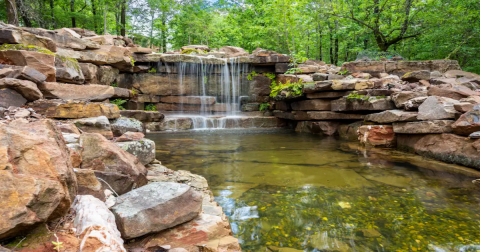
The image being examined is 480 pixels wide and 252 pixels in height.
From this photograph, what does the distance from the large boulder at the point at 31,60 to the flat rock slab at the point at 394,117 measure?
744cm

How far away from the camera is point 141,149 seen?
12.6ft

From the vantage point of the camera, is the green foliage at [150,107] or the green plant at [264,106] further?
the green plant at [264,106]

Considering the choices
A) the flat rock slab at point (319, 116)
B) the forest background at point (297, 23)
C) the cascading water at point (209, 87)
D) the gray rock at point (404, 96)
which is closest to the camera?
the gray rock at point (404, 96)

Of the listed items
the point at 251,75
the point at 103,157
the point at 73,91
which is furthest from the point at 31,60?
the point at 251,75

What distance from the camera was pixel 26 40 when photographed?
5.33 meters

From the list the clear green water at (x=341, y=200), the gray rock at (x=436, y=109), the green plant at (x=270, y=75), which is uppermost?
the green plant at (x=270, y=75)

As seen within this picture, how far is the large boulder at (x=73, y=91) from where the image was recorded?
4.39 m

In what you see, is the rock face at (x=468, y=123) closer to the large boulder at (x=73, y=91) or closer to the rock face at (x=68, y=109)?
the rock face at (x=68, y=109)

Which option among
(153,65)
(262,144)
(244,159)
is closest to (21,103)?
(244,159)

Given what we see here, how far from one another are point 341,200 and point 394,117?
4.13m

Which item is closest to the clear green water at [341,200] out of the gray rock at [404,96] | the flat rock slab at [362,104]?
the gray rock at [404,96]

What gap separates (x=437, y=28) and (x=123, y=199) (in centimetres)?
1584

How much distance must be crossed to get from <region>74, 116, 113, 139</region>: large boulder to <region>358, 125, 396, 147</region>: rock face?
6389mm

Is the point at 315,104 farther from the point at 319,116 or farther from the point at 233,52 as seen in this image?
the point at 233,52
